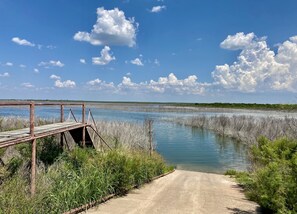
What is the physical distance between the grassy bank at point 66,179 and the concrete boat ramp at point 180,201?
0.42m

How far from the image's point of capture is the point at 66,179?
8.07 metres

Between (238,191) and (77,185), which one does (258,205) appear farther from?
(77,185)

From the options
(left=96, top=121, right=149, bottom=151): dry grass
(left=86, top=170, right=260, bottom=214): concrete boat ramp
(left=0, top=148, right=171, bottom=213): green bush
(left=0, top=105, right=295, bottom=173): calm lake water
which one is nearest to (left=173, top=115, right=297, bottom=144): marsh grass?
(left=0, top=105, right=295, bottom=173): calm lake water

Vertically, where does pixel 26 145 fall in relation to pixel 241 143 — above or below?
above

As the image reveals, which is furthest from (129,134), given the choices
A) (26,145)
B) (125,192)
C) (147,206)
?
(147,206)

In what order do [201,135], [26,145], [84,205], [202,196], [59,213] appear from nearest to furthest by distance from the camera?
[59,213], [84,205], [202,196], [26,145], [201,135]

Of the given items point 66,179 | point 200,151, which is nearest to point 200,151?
point 200,151

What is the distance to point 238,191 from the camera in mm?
10492

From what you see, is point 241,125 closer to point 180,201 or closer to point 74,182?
point 180,201

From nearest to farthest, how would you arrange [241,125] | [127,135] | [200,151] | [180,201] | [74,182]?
[74,182]
[180,201]
[127,135]
[200,151]
[241,125]

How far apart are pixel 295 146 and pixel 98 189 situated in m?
6.27

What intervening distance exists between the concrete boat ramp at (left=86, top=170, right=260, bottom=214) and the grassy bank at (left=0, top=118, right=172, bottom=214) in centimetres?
42

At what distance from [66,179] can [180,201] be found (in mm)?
3116

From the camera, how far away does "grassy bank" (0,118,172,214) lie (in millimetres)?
6461
